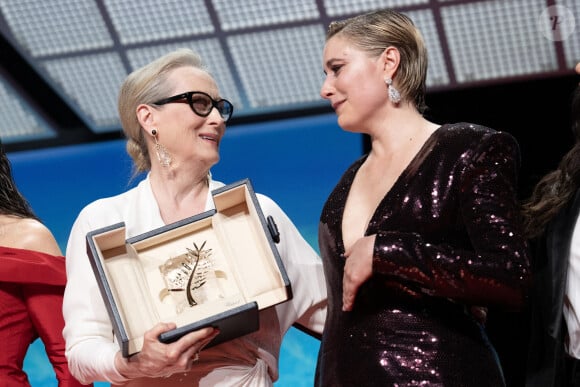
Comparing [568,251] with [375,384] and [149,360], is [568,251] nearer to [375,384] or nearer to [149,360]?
[375,384]

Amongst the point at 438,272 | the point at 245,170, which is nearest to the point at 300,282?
the point at 438,272

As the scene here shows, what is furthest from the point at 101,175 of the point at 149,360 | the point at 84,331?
the point at 149,360

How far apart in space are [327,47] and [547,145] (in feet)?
4.38

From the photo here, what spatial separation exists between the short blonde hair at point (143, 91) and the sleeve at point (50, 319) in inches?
15.2

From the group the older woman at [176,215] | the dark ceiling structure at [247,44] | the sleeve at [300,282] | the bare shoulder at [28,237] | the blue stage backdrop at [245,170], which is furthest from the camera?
the blue stage backdrop at [245,170]

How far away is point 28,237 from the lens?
2314mm

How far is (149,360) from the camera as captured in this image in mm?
1619

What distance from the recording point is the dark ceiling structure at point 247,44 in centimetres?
295

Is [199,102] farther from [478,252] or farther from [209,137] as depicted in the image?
[478,252]

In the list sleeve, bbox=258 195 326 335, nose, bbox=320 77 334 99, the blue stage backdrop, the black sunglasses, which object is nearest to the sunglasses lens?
the black sunglasses

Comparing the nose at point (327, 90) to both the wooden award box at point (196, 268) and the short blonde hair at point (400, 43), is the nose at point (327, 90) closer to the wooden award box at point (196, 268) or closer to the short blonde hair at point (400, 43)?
the short blonde hair at point (400, 43)

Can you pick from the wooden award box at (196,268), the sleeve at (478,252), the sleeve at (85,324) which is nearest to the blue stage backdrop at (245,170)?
the sleeve at (85,324)

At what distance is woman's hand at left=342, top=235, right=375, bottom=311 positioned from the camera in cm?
155

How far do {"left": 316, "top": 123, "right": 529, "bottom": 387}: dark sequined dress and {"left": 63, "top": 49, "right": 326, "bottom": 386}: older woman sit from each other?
291mm
